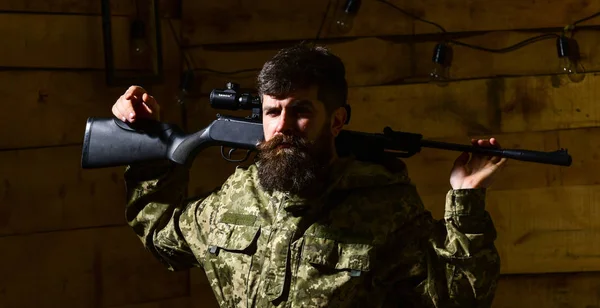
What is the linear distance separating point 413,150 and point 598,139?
0.89 meters

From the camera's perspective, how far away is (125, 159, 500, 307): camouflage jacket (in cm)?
155

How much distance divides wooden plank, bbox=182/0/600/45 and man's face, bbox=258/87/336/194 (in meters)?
0.78

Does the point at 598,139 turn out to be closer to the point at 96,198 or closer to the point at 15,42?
the point at 96,198

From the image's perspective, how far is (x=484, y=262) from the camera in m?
1.53

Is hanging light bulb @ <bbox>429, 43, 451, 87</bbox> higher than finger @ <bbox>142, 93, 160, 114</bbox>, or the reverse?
hanging light bulb @ <bbox>429, 43, 451, 87</bbox>

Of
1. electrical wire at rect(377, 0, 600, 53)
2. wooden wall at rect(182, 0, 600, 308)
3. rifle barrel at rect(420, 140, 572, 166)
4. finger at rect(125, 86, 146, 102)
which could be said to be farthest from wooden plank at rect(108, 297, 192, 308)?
→ rifle barrel at rect(420, 140, 572, 166)

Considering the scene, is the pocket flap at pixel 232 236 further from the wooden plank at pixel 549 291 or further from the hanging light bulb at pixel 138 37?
the wooden plank at pixel 549 291

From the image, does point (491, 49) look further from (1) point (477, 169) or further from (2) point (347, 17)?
(1) point (477, 169)

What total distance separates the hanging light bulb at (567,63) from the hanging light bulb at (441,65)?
0.98ft

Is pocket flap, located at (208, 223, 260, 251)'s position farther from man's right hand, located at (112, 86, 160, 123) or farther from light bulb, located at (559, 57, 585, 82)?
light bulb, located at (559, 57, 585, 82)

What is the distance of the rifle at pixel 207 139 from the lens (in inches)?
66.1

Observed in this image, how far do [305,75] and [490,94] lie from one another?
908 mm

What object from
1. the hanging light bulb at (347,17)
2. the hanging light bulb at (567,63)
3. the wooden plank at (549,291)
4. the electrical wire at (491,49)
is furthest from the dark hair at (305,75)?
the wooden plank at (549,291)

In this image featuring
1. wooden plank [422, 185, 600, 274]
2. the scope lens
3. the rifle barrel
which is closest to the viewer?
the rifle barrel
